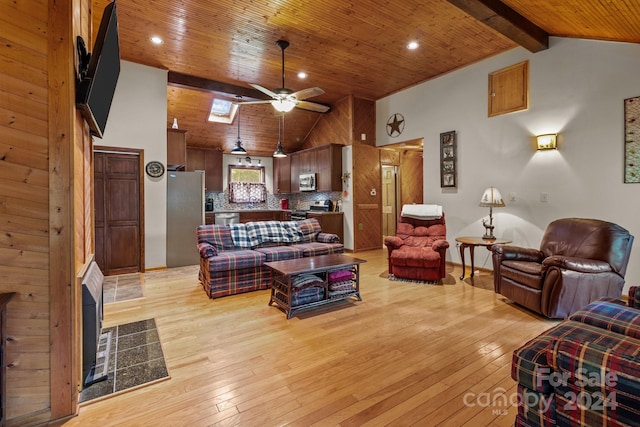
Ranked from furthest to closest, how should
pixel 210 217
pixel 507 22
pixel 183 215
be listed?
pixel 210 217, pixel 183 215, pixel 507 22

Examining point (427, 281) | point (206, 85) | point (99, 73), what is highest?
point (206, 85)

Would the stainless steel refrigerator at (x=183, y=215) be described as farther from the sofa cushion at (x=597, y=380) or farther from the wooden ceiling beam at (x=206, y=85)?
the sofa cushion at (x=597, y=380)

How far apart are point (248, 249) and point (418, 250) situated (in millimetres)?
2427

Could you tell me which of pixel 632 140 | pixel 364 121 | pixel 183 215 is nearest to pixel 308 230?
pixel 183 215

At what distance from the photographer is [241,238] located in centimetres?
432

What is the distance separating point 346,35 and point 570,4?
2.47m

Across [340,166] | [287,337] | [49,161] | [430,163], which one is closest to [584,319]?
[287,337]

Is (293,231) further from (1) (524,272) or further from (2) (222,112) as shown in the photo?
(2) (222,112)

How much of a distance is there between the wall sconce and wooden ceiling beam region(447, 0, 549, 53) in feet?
3.90

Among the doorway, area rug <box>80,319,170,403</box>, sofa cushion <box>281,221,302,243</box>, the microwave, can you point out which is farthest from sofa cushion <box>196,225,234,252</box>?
the doorway

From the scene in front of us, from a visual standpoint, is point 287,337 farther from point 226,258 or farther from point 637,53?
point 637,53

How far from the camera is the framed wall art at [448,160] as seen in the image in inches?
207

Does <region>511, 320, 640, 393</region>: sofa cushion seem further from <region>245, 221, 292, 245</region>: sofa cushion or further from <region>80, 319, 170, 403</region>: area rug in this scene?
<region>245, 221, 292, 245</region>: sofa cushion

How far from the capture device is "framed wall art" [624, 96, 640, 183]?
3.34 metres
